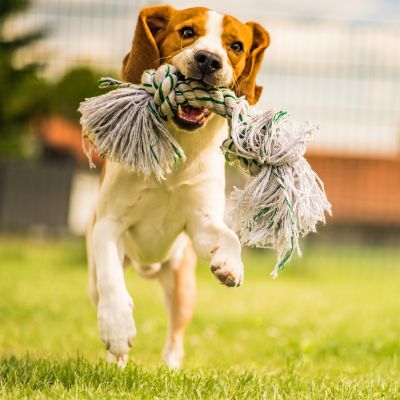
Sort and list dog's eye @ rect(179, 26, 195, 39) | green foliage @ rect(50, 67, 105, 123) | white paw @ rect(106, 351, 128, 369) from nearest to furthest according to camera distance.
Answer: white paw @ rect(106, 351, 128, 369) < dog's eye @ rect(179, 26, 195, 39) < green foliage @ rect(50, 67, 105, 123)

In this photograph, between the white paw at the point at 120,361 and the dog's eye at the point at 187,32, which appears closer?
the white paw at the point at 120,361

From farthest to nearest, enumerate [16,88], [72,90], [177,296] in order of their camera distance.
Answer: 1. [16,88]
2. [72,90]
3. [177,296]

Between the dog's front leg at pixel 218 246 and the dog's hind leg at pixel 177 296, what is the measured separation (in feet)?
2.52

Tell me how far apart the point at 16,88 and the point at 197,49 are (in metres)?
15.9

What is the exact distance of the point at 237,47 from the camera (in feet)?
11.7

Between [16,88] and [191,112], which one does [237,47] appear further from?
[16,88]

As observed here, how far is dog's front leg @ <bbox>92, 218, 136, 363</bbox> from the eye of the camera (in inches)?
121

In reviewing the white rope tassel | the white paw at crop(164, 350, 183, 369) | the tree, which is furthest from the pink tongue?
the tree

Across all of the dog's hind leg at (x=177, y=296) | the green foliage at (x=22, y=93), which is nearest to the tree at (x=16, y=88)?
the green foliage at (x=22, y=93)

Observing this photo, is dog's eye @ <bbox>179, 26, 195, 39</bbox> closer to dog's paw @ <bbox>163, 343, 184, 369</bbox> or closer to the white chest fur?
the white chest fur

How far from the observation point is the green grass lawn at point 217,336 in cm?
307

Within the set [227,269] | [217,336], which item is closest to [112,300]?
[227,269]

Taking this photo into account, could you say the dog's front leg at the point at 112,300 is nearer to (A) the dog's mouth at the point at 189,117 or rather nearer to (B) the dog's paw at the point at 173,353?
(A) the dog's mouth at the point at 189,117

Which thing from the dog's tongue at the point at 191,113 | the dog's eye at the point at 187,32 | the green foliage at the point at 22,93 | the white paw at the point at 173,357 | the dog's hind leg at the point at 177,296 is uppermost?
the dog's eye at the point at 187,32
